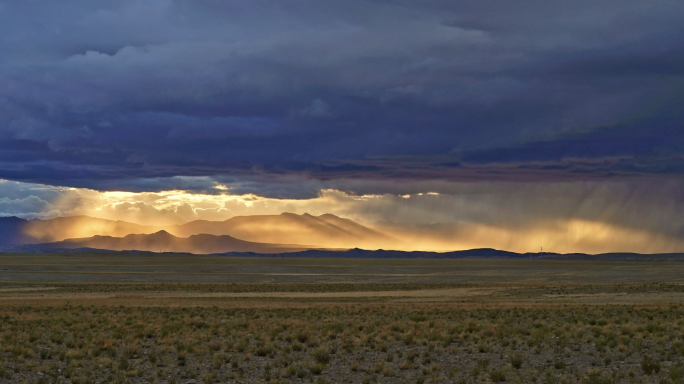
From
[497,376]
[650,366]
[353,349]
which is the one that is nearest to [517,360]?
[497,376]

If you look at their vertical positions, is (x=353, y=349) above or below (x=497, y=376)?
below

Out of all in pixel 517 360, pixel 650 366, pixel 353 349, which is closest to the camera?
pixel 650 366

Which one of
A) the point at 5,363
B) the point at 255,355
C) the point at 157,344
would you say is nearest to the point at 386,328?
the point at 255,355

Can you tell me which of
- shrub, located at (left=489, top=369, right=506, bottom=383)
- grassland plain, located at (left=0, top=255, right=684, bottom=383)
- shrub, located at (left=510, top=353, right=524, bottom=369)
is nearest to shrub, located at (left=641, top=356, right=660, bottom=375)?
grassland plain, located at (left=0, top=255, right=684, bottom=383)

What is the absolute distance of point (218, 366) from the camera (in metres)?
18.5

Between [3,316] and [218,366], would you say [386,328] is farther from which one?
[3,316]

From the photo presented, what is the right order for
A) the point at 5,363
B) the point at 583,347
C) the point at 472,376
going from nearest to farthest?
the point at 472,376
the point at 5,363
the point at 583,347

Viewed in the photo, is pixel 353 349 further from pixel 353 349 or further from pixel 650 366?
A: pixel 650 366

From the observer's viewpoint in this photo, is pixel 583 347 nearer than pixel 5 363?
No

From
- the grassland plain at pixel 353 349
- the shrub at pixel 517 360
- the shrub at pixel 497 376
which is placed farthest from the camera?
the shrub at pixel 517 360

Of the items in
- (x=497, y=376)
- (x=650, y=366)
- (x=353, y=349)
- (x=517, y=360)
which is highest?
(x=650, y=366)

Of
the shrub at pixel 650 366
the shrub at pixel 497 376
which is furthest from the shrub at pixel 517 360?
the shrub at pixel 650 366

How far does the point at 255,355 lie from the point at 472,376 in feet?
25.5

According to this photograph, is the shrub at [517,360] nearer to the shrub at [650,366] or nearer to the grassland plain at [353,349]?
the grassland plain at [353,349]
